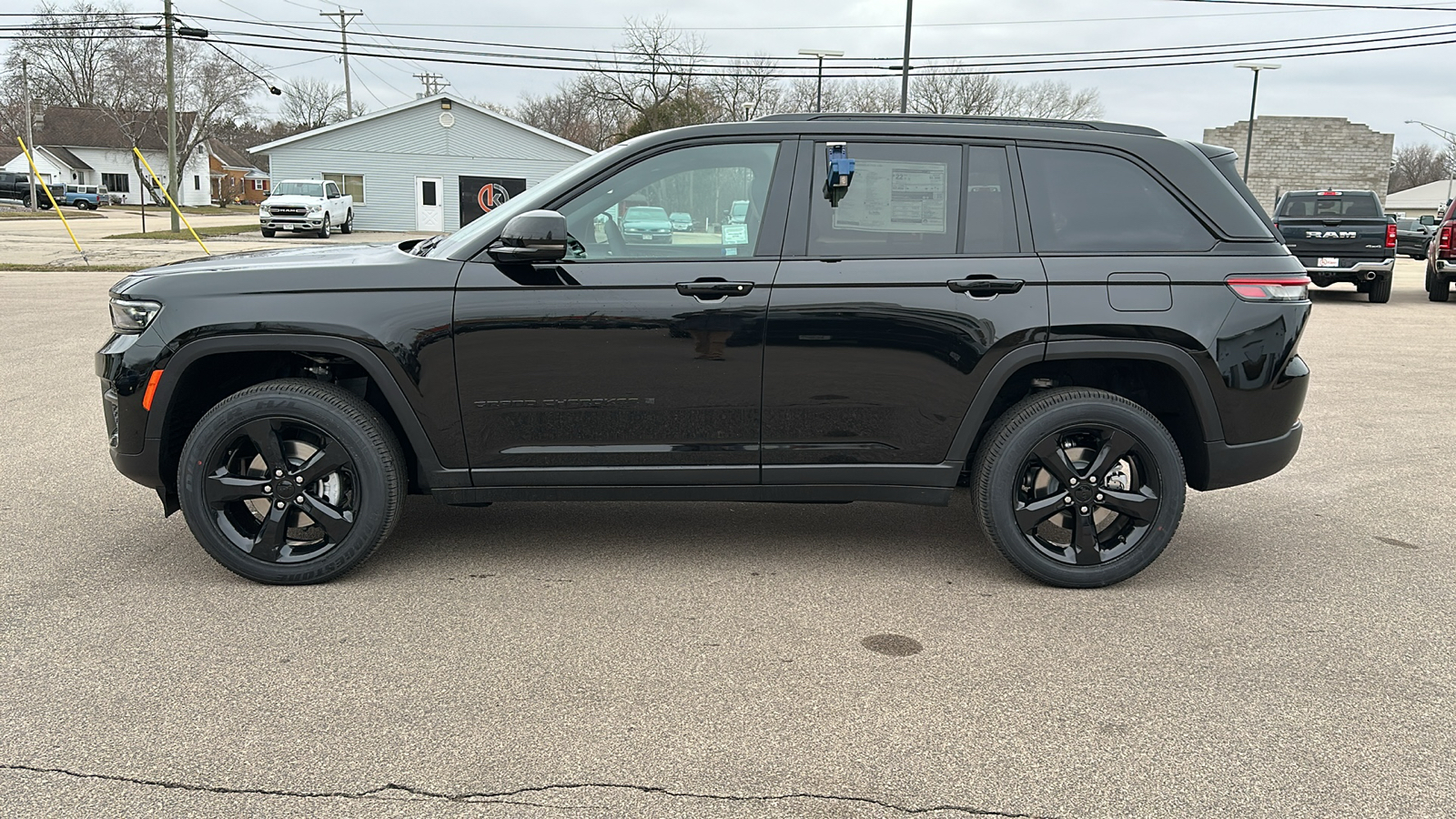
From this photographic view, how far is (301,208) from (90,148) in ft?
200

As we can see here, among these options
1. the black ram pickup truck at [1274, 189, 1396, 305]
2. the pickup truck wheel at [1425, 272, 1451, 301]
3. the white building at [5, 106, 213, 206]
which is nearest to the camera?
the black ram pickup truck at [1274, 189, 1396, 305]

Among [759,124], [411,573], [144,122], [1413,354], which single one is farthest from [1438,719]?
[144,122]

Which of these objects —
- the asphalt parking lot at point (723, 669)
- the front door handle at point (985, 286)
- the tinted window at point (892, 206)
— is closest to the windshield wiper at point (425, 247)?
the asphalt parking lot at point (723, 669)

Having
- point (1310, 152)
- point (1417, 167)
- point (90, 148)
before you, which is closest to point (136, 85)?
point (90, 148)

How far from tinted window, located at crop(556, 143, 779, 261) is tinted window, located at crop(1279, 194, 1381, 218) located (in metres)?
16.1

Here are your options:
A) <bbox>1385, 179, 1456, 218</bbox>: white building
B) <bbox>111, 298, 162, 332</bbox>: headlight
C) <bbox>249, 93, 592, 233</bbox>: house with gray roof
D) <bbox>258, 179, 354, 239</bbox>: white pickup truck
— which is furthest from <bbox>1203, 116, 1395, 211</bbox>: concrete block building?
<bbox>111, 298, 162, 332</bbox>: headlight

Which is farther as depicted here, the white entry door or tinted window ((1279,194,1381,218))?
the white entry door

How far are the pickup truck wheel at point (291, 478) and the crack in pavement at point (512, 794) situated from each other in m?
1.41

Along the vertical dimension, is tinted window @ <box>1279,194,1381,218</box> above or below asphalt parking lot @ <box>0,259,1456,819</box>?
above

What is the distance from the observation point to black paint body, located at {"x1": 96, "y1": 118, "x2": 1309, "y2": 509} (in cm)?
400

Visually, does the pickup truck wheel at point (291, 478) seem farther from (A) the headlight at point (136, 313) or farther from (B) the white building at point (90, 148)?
(B) the white building at point (90, 148)

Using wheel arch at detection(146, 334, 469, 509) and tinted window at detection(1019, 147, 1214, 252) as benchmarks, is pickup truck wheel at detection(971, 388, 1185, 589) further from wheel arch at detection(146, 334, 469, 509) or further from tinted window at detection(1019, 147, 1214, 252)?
wheel arch at detection(146, 334, 469, 509)

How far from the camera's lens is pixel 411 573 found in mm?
4312

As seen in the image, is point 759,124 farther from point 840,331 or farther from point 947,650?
point 947,650
